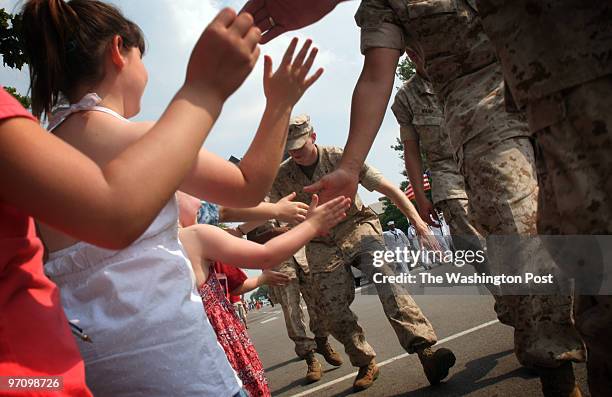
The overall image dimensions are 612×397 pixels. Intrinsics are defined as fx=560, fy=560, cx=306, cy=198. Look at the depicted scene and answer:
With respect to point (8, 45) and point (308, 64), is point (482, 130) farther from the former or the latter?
point (8, 45)

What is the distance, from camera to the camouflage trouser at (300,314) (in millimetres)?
5922

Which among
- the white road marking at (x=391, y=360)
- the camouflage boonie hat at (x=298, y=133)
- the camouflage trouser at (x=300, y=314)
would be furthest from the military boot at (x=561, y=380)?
the camouflage trouser at (x=300, y=314)

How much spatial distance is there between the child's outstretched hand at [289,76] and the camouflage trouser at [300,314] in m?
4.27

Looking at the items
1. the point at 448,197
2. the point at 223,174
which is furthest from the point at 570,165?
the point at 448,197

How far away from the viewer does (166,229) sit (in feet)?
4.65

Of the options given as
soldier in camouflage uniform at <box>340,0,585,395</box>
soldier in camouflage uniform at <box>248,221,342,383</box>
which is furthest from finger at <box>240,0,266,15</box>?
soldier in camouflage uniform at <box>248,221,342,383</box>

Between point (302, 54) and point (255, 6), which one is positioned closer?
point (302, 54)

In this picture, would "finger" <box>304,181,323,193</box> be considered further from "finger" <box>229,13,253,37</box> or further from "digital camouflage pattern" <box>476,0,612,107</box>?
"finger" <box>229,13,253,37</box>

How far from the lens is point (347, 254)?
191 inches

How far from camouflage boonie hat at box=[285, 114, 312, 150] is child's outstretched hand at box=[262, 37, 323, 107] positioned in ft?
11.4

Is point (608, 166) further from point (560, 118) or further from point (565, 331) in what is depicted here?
point (565, 331)

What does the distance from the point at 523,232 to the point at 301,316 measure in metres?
4.50

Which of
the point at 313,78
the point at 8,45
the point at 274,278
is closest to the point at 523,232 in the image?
the point at 313,78

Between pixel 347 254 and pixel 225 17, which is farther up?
pixel 225 17
